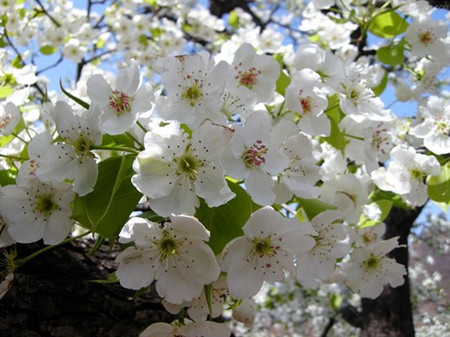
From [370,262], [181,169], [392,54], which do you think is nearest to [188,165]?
[181,169]

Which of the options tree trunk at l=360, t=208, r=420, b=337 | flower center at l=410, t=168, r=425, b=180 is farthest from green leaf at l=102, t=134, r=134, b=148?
tree trunk at l=360, t=208, r=420, b=337

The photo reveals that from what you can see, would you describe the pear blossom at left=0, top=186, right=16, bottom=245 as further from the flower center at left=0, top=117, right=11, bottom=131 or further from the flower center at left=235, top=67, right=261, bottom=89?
the flower center at left=235, top=67, right=261, bottom=89

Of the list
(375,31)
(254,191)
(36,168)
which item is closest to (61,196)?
(36,168)

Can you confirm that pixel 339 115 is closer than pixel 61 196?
No

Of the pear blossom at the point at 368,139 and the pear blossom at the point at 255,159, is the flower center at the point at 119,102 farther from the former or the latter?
the pear blossom at the point at 368,139

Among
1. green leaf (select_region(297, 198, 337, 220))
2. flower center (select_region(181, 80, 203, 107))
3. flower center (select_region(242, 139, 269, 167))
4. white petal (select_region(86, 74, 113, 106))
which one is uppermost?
flower center (select_region(181, 80, 203, 107))

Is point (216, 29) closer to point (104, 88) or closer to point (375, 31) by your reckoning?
point (375, 31)

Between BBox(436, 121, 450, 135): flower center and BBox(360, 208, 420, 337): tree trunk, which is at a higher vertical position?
BBox(436, 121, 450, 135): flower center
